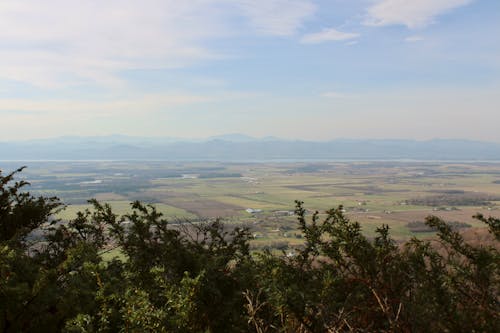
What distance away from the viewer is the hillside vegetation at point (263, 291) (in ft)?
12.7

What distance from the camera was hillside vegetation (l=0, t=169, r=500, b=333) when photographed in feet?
12.7

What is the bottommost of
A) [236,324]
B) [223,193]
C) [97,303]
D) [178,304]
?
[223,193]

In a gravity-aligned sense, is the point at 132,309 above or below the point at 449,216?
above

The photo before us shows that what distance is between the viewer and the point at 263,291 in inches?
199

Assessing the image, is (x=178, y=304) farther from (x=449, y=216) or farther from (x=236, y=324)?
(x=449, y=216)

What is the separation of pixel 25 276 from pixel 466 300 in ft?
18.4

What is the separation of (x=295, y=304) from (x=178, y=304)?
4.33 ft

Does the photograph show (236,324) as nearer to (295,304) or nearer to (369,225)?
(295,304)

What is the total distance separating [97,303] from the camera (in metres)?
4.61

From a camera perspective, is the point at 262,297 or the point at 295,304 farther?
the point at 262,297

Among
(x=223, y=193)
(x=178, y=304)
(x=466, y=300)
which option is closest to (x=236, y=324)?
(x=178, y=304)

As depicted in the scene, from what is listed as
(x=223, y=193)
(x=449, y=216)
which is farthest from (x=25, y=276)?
(x=223, y=193)

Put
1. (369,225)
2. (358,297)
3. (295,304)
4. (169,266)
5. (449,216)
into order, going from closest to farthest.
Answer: (295,304), (358,297), (169,266), (369,225), (449,216)

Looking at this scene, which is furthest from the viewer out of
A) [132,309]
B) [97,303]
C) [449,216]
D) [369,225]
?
[449,216]
